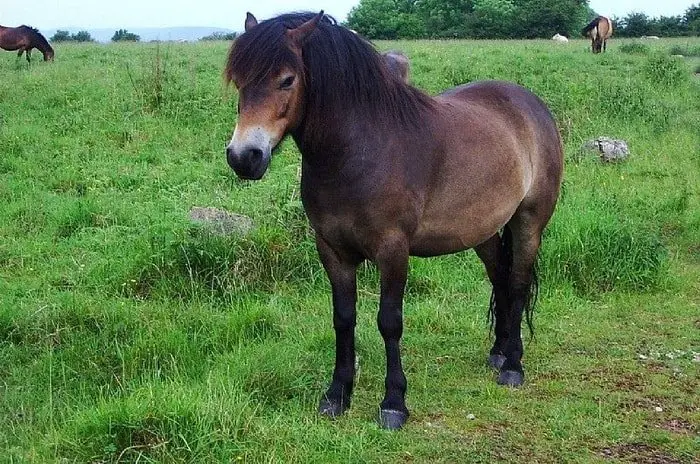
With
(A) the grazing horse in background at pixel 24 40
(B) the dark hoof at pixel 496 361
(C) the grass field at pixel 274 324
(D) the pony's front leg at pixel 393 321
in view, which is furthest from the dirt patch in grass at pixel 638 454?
(A) the grazing horse in background at pixel 24 40

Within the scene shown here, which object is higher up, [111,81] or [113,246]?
Result: [111,81]

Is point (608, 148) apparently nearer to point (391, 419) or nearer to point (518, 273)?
point (518, 273)

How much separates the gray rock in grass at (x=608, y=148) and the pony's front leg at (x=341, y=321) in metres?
6.50

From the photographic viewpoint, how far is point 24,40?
1881 centimetres

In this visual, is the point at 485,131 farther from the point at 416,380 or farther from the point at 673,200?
the point at 673,200

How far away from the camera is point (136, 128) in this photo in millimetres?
10062

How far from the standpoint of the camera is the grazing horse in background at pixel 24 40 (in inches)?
733

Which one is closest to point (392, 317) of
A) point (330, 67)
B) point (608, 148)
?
point (330, 67)

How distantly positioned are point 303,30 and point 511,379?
7.82 feet

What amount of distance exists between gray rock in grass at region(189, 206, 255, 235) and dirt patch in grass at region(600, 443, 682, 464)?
3146 millimetres

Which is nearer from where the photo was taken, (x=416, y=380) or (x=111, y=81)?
(x=416, y=380)

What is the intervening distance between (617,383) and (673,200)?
4.06 meters

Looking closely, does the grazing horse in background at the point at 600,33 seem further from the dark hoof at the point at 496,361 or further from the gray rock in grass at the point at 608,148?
the dark hoof at the point at 496,361

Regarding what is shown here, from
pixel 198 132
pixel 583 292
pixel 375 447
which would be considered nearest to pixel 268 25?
pixel 375 447
